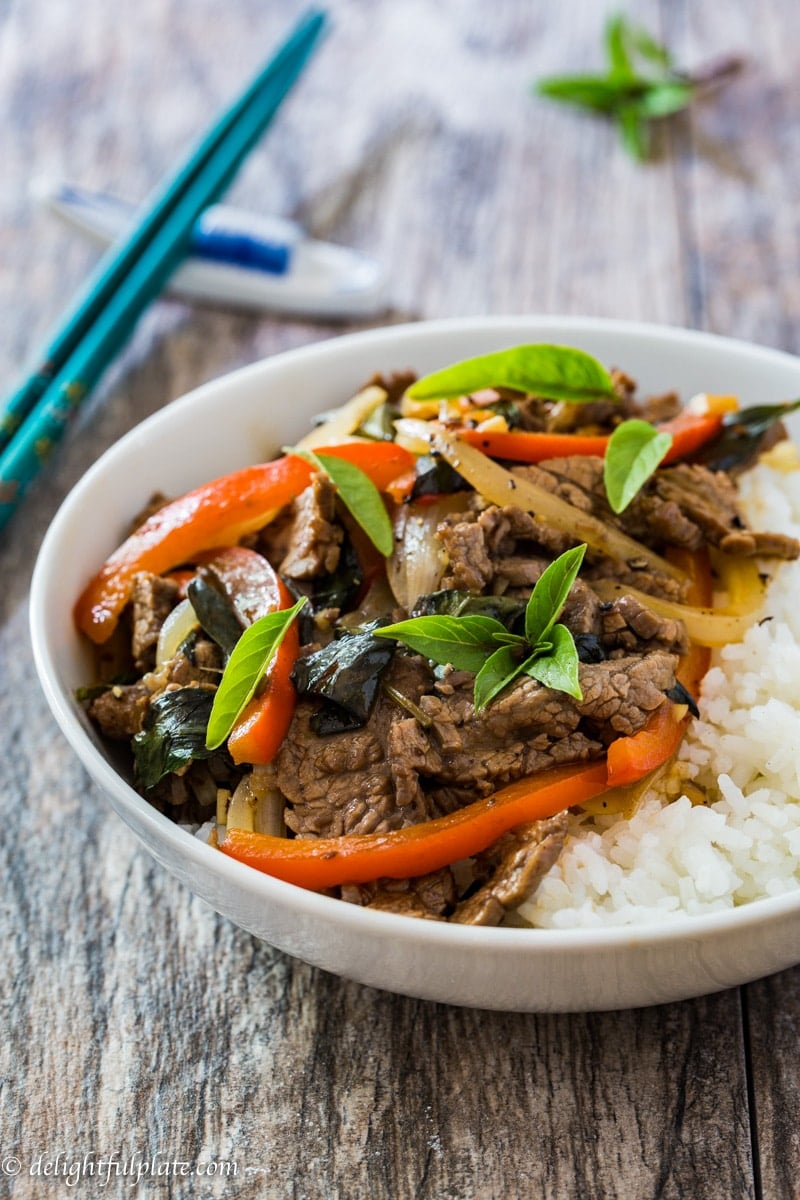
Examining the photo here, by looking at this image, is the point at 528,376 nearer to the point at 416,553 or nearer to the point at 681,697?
the point at 416,553

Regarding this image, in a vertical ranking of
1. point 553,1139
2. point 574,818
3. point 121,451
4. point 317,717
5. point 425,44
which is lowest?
point 553,1139

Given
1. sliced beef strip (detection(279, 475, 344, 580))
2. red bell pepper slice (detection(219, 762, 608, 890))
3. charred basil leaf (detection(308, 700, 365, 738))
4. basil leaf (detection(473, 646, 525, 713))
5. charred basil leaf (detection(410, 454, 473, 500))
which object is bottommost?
red bell pepper slice (detection(219, 762, 608, 890))

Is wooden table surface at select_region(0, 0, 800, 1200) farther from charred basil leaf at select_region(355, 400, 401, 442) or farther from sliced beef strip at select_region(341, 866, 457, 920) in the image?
charred basil leaf at select_region(355, 400, 401, 442)

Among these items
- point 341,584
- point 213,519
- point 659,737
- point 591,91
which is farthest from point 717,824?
point 591,91

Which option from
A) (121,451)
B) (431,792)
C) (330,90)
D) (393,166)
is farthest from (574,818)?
(330,90)

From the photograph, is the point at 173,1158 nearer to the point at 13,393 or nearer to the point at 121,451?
the point at 121,451

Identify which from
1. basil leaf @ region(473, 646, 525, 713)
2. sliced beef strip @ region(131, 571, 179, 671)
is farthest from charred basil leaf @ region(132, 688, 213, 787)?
basil leaf @ region(473, 646, 525, 713)
